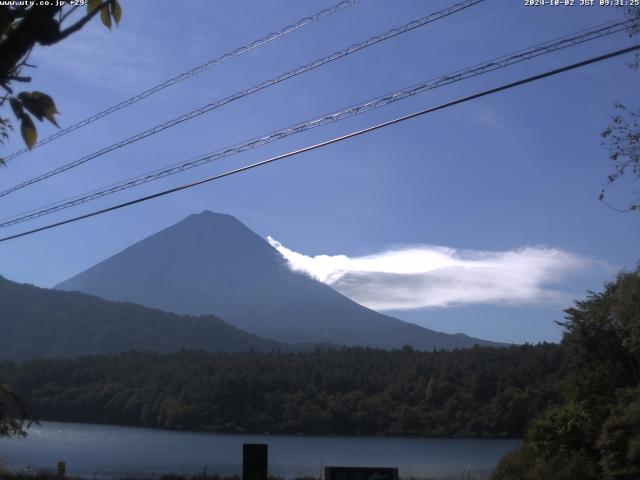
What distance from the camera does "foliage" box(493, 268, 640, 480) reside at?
92.6 ft

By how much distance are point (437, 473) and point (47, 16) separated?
193 ft

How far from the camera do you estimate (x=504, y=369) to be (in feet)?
310

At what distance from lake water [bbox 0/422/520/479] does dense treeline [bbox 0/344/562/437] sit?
3.50m

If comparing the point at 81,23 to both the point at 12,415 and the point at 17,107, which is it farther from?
the point at 12,415

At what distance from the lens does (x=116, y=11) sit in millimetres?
3611

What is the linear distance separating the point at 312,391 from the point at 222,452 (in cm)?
3070

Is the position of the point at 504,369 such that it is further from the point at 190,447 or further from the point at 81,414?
the point at 81,414

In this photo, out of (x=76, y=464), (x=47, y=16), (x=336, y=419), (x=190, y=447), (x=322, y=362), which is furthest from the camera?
(x=322, y=362)

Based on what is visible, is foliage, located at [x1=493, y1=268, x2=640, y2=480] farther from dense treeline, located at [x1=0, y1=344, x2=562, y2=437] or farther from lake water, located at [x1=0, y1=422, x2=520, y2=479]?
dense treeline, located at [x1=0, y1=344, x2=562, y2=437]

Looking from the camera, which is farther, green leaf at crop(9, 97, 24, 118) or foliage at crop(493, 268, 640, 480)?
foliage at crop(493, 268, 640, 480)

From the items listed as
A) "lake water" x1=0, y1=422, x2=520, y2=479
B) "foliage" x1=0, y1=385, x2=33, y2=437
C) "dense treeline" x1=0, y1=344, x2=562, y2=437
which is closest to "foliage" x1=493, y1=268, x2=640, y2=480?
"foliage" x1=0, y1=385, x2=33, y2=437

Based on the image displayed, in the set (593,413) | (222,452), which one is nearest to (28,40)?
(593,413)

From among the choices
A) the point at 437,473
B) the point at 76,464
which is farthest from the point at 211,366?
the point at 437,473

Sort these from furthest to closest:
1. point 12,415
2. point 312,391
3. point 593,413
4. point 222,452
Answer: point 312,391
point 222,452
point 593,413
point 12,415
